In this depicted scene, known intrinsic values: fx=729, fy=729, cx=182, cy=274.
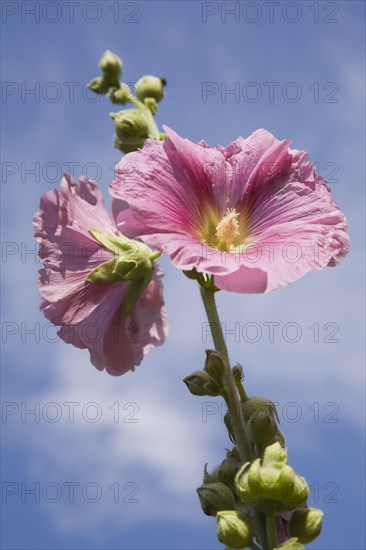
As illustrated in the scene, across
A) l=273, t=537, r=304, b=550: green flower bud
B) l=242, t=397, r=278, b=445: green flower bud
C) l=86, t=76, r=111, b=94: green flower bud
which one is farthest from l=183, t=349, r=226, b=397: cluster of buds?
l=86, t=76, r=111, b=94: green flower bud

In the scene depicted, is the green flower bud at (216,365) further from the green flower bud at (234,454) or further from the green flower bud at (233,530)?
the green flower bud at (233,530)

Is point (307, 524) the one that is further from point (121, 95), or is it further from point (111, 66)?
point (111, 66)

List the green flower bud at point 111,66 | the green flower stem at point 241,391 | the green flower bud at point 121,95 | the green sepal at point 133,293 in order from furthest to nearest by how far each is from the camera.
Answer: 1. the green flower bud at point 111,66
2. the green flower bud at point 121,95
3. the green sepal at point 133,293
4. the green flower stem at point 241,391

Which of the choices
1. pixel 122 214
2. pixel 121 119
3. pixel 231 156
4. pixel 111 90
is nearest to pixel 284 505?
pixel 122 214

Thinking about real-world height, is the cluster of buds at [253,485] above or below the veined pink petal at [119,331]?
below

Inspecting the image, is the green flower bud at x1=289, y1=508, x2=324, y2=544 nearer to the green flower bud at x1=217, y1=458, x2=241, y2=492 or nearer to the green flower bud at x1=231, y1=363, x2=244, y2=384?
the green flower bud at x1=217, y1=458, x2=241, y2=492

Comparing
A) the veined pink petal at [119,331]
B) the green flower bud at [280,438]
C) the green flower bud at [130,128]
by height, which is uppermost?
the green flower bud at [130,128]

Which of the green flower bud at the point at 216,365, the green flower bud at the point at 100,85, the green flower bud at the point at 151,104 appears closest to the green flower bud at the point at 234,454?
the green flower bud at the point at 216,365

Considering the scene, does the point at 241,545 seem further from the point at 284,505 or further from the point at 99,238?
the point at 99,238
